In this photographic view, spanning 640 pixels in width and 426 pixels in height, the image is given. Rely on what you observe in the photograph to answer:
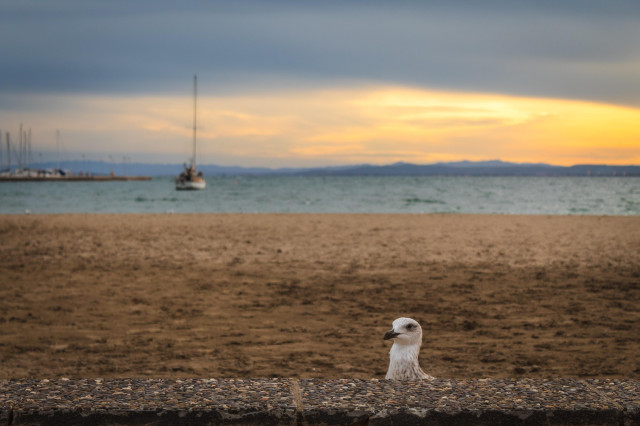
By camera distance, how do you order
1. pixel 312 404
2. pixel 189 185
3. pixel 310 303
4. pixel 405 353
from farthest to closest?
pixel 189 185
pixel 310 303
pixel 405 353
pixel 312 404

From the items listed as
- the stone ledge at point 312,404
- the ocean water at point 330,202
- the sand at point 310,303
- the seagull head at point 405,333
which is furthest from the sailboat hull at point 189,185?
the stone ledge at point 312,404

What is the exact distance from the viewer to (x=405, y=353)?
177 inches

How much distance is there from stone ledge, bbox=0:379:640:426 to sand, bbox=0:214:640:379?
379 cm

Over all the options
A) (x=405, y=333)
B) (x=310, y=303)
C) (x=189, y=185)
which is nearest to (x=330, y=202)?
(x=189, y=185)

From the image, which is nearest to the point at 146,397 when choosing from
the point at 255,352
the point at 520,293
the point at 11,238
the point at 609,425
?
the point at 609,425

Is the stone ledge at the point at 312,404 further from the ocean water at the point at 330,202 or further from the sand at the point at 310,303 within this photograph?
the ocean water at the point at 330,202

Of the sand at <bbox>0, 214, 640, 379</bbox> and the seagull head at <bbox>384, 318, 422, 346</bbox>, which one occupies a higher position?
the seagull head at <bbox>384, 318, 422, 346</bbox>

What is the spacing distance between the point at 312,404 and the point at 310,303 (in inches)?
298

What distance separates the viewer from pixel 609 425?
2676mm

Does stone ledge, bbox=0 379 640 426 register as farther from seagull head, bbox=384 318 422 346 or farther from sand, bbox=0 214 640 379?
sand, bbox=0 214 640 379

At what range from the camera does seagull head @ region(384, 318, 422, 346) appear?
454cm

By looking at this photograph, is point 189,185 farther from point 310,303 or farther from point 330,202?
point 310,303

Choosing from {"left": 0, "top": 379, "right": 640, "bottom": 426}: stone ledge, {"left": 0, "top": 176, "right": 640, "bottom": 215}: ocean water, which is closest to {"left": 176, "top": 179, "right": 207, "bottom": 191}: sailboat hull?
{"left": 0, "top": 176, "right": 640, "bottom": 215}: ocean water

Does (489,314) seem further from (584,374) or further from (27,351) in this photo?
(27,351)
